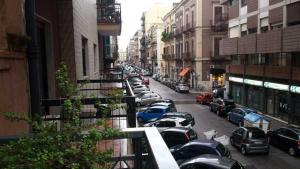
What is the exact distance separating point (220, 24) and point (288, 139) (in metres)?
32.2

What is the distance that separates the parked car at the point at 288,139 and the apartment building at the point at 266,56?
18.8 feet

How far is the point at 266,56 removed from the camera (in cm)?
3134

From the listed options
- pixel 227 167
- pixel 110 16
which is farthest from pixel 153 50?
pixel 227 167

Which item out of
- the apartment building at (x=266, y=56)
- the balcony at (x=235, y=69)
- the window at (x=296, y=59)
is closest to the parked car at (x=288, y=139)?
the apartment building at (x=266, y=56)

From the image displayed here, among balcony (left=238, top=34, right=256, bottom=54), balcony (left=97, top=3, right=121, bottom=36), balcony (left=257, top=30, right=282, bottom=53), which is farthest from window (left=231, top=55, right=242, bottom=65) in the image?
balcony (left=97, top=3, right=121, bottom=36)

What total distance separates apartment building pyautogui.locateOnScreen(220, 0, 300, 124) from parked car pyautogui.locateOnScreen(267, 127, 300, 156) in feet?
18.8

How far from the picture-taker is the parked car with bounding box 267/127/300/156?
1858 centimetres

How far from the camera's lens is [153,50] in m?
107

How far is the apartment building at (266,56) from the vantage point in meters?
25.7

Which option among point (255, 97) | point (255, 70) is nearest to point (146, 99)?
point (255, 97)

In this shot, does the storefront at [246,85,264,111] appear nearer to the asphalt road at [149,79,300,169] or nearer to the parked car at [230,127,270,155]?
the asphalt road at [149,79,300,169]

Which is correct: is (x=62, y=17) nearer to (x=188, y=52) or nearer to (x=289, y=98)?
(x=289, y=98)

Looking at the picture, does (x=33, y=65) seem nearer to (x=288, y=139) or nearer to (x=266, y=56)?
(x=288, y=139)

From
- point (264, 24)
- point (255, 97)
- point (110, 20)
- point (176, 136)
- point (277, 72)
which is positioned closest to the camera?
point (176, 136)
